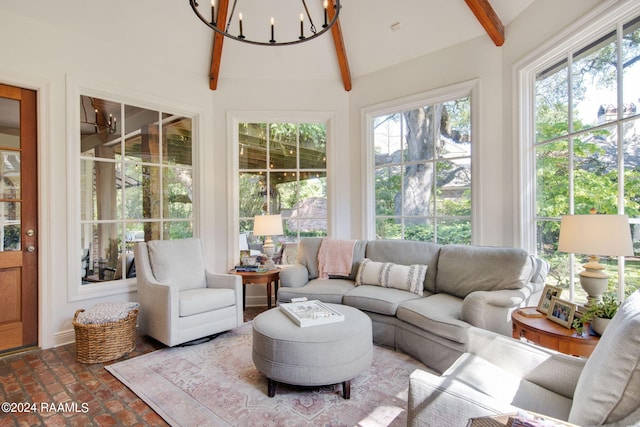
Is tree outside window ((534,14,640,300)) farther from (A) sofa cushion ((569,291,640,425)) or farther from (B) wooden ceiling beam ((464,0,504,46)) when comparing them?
(A) sofa cushion ((569,291,640,425))

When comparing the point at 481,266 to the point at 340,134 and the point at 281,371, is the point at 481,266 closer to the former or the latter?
the point at 281,371

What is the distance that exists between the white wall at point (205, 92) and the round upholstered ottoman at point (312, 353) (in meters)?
1.98

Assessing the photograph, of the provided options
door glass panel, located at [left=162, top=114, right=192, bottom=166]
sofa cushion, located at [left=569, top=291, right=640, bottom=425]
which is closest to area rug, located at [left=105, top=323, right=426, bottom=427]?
sofa cushion, located at [left=569, top=291, right=640, bottom=425]

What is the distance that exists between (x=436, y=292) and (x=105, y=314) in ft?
9.37

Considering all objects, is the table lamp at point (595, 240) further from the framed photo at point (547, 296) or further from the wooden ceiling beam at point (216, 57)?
the wooden ceiling beam at point (216, 57)

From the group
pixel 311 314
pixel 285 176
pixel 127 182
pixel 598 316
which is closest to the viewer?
pixel 598 316

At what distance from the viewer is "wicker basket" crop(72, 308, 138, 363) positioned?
8.34 ft

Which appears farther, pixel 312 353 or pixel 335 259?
pixel 335 259

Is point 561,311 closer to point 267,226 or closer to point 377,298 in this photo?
point 377,298

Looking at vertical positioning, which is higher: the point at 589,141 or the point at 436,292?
the point at 589,141

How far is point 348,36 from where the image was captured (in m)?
3.95

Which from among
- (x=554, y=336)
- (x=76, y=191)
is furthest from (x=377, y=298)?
(x=76, y=191)

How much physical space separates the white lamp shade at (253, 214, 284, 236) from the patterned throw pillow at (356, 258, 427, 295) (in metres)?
1.03

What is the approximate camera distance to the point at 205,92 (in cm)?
409
